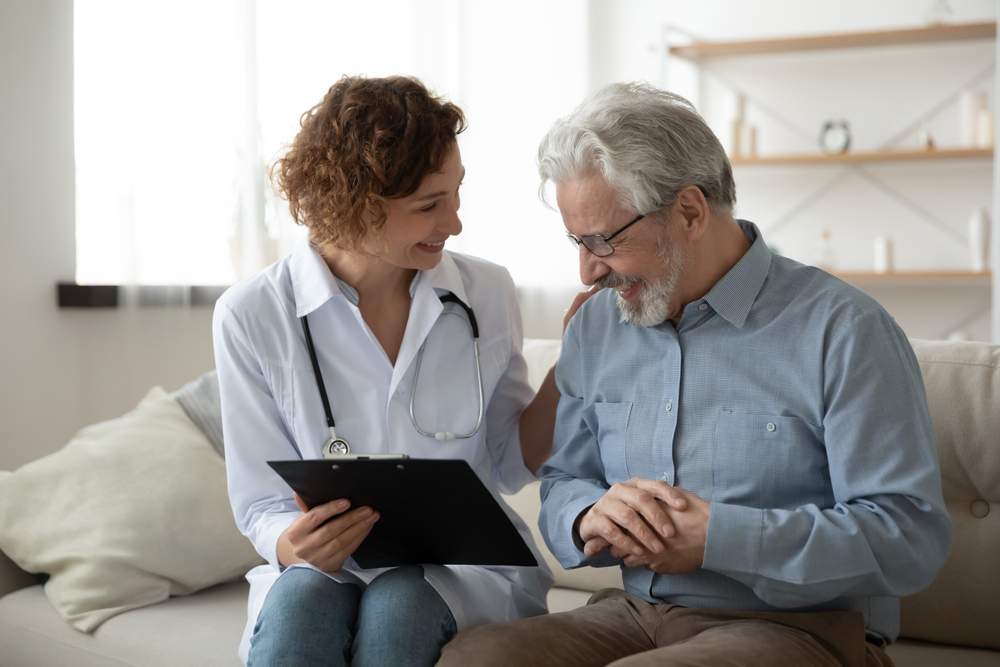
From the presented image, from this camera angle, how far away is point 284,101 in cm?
313

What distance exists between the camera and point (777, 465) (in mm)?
1226

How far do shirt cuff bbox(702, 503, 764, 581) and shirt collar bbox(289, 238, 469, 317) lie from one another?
2.11 feet

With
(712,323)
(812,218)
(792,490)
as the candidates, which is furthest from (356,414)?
(812,218)

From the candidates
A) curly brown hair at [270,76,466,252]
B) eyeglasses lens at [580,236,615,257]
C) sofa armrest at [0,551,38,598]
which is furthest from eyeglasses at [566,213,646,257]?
sofa armrest at [0,551,38,598]

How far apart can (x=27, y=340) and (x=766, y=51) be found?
3542 millimetres

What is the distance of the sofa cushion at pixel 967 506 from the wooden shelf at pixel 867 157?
8.40ft

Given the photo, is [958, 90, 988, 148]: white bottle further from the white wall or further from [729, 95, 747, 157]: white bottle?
the white wall

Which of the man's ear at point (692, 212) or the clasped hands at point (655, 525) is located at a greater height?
the man's ear at point (692, 212)

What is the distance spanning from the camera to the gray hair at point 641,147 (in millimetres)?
1295

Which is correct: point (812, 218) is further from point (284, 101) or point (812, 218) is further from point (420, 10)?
point (284, 101)

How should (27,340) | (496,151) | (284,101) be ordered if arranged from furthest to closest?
1. (496,151)
2. (284,101)
3. (27,340)

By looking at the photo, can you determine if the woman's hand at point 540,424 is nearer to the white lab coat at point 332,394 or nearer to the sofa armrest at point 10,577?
the white lab coat at point 332,394

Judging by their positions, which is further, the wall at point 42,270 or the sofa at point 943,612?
the wall at point 42,270

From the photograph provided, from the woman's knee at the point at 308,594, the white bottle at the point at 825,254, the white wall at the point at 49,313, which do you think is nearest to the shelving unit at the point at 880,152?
the white bottle at the point at 825,254
